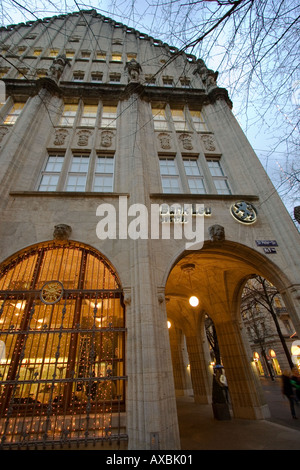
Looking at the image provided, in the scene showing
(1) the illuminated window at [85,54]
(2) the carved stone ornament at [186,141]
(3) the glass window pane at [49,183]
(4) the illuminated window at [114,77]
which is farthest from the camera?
(1) the illuminated window at [85,54]

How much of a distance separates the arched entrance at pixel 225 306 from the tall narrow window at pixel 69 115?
10.1 metres

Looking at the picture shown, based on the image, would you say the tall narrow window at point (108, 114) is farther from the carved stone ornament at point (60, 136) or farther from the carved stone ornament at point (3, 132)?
the carved stone ornament at point (3, 132)

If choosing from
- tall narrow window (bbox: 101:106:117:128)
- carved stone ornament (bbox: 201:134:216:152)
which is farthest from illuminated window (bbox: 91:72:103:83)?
carved stone ornament (bbox: 201:134:216:152)

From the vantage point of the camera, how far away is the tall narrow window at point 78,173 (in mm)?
9562

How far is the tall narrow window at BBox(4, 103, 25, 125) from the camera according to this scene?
11.7 meters

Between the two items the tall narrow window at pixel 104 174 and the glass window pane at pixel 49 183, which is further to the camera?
the tall narrow window at pixel 104 174

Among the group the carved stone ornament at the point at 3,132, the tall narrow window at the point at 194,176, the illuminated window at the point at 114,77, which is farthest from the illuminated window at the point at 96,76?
the tall narrow window at the point at 194,176

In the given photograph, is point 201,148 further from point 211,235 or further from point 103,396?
point 103,396

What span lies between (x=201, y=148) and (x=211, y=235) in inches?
226

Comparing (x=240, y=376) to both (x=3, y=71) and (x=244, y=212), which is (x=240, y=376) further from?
(x=3, y=71)

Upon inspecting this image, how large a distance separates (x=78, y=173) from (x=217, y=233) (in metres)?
6.96

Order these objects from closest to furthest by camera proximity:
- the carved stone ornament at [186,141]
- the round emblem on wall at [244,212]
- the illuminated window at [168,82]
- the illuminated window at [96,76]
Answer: the round emblem on wall at [244,212] → the carved stone ornament at [186,141] → the illuminated window at [96,76] → the illuminated window at [168,82]
